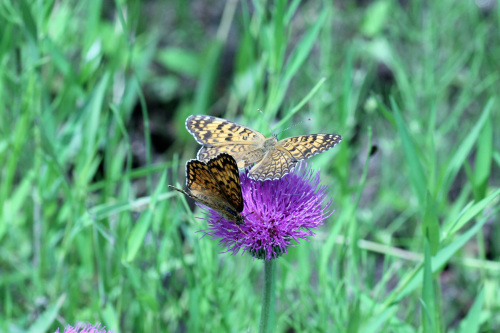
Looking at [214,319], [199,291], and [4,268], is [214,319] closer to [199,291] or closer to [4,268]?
[199,291]

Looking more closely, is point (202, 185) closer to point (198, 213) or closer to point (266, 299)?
point (266, 299)

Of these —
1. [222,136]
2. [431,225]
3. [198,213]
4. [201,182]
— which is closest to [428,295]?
[431,225]

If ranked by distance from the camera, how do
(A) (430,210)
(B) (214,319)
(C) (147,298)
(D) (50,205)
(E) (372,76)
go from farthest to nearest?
(E) (372,76)
(D) (50,205)
(B) (214,319)
(C) (147,298)
(A) (430,210)

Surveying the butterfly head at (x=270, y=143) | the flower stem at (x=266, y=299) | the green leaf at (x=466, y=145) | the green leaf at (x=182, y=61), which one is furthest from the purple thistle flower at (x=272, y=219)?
the green leaf at (x=182, y=61)

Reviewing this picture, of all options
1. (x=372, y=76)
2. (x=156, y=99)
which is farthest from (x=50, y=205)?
(x=372, y=76)


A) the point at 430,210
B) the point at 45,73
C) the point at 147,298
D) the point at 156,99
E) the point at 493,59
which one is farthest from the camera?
the point at 156,99

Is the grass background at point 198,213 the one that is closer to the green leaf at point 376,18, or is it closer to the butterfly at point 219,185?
the green leaf at point 376,18
